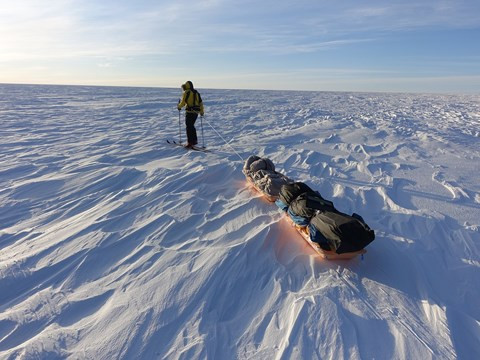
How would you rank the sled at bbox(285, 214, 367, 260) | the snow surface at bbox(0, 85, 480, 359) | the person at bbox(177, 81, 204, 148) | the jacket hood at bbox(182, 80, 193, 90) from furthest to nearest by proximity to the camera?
the person at bbox(177, 81, 204, 148), the jacket hood at bbox(182, 80, 193, 90), the sled at bbox(285, 214, 367, 260), the snow surface at bbox(0, 85, 480, 359)

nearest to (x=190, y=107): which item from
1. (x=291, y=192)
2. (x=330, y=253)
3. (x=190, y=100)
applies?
(x=190, y=100)

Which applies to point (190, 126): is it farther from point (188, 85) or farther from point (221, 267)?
point (221, 267)

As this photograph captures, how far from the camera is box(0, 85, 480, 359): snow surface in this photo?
2477 millimetres

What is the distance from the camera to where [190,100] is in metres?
8.80

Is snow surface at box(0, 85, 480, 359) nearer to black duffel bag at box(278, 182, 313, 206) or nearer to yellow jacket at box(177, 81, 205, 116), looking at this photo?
black duffel bag at box(278, 182, 313, 206)

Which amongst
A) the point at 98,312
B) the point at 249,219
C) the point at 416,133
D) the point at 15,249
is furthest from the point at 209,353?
the point at 416,133

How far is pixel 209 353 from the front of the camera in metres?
2.36

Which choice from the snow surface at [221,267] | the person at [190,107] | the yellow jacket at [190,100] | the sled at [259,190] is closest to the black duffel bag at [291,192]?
the snow surface at [221,267]

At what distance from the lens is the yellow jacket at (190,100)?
8680 millimetres

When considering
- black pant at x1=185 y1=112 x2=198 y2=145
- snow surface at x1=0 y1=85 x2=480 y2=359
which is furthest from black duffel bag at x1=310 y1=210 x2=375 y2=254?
black pant at x1=185 y1=112 x2=198 y2=145

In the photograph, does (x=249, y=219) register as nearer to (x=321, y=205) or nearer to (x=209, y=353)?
(x=321, y=205)

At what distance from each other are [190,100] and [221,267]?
6505mm

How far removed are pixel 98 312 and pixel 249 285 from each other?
1.43 metres

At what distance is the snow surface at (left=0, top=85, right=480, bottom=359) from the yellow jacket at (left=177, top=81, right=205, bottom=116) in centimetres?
232
